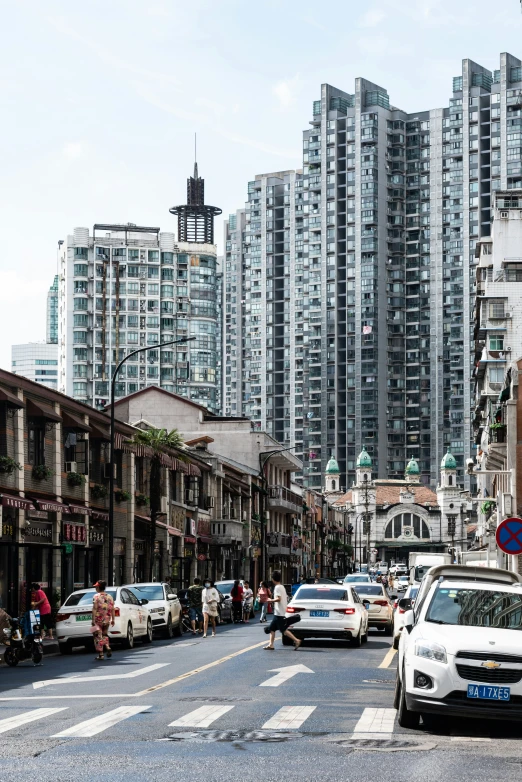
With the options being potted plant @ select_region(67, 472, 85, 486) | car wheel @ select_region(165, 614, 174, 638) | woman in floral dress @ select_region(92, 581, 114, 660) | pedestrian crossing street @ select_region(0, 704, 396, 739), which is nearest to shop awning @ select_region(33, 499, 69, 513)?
potted plant @ select_region(67, 472, 85, 486)

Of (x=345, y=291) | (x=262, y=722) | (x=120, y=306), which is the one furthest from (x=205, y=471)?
(x=345, y=291)

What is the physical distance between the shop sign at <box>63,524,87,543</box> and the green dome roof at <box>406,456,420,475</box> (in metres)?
148

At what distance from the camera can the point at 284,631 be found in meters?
29.5

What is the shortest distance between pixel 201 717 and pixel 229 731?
140 centimetres

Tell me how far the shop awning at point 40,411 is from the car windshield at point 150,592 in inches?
287

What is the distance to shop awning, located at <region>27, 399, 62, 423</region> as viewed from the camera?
138ft

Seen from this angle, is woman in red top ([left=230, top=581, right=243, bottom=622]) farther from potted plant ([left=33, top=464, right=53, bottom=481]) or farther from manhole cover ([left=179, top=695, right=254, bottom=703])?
manhole cover ([left=179, top=695, right=254, bottom=703])

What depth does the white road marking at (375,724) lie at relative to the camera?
44.1 ft

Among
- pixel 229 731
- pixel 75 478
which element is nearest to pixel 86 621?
pixel 75 478

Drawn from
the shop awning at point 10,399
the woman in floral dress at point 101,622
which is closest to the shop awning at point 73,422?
the shop awning at point 10,399

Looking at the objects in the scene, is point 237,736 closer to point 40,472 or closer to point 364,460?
point 40,472

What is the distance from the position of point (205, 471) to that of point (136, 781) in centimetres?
6565

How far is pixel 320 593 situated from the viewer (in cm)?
3075

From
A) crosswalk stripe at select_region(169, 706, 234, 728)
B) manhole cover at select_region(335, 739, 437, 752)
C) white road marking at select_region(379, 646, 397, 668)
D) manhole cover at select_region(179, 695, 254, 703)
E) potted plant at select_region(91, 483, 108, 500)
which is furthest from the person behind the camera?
potted plant at select_region(91, 483, 108, 500)
